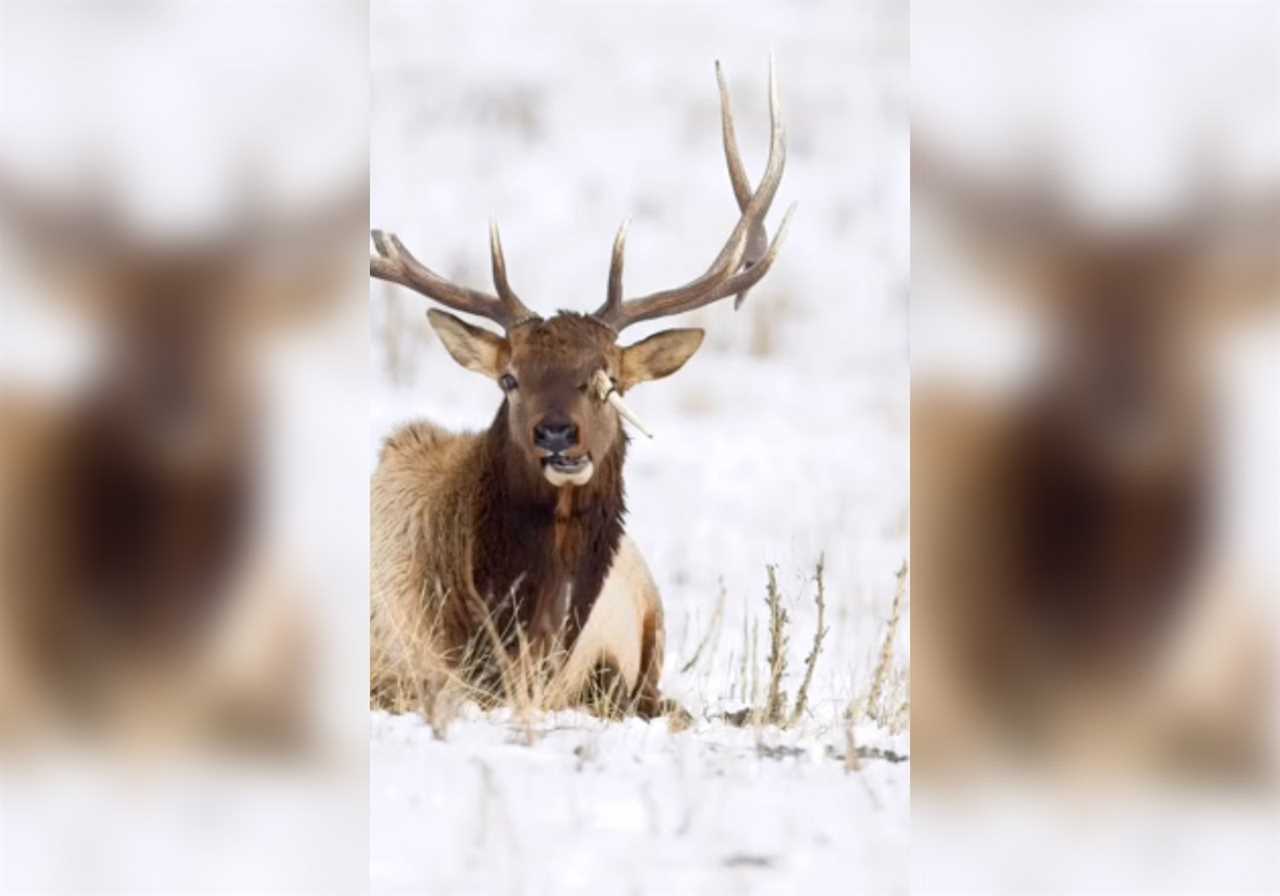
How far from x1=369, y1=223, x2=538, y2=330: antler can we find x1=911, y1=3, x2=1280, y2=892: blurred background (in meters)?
1.49

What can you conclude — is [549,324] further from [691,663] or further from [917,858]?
[917,858]

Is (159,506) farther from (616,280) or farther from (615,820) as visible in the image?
(616,280)

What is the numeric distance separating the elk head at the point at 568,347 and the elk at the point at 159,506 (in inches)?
49.1

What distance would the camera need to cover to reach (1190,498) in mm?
2350

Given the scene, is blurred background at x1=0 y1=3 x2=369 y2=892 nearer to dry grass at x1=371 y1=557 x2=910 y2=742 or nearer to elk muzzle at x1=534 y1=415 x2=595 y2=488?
dry grass at x1=371 y1=557 x2=910 y2=742

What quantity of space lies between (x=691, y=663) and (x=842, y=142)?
2480 mm

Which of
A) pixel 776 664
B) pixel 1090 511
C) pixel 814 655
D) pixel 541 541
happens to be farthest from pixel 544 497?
pixel 1090 511

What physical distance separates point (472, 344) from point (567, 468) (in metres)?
0.33

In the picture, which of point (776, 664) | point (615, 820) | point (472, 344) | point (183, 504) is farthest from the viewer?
point (472, 344)

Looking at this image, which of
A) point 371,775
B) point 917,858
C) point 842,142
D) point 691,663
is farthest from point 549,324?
Answer: point 842,142

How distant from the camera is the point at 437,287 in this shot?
12.6 ft

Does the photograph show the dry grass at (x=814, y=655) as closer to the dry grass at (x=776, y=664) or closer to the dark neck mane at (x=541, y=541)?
the dry grass at (x=776, y=664)

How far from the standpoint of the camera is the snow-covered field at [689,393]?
2502 millimetres

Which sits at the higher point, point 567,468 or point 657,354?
point 657,354
